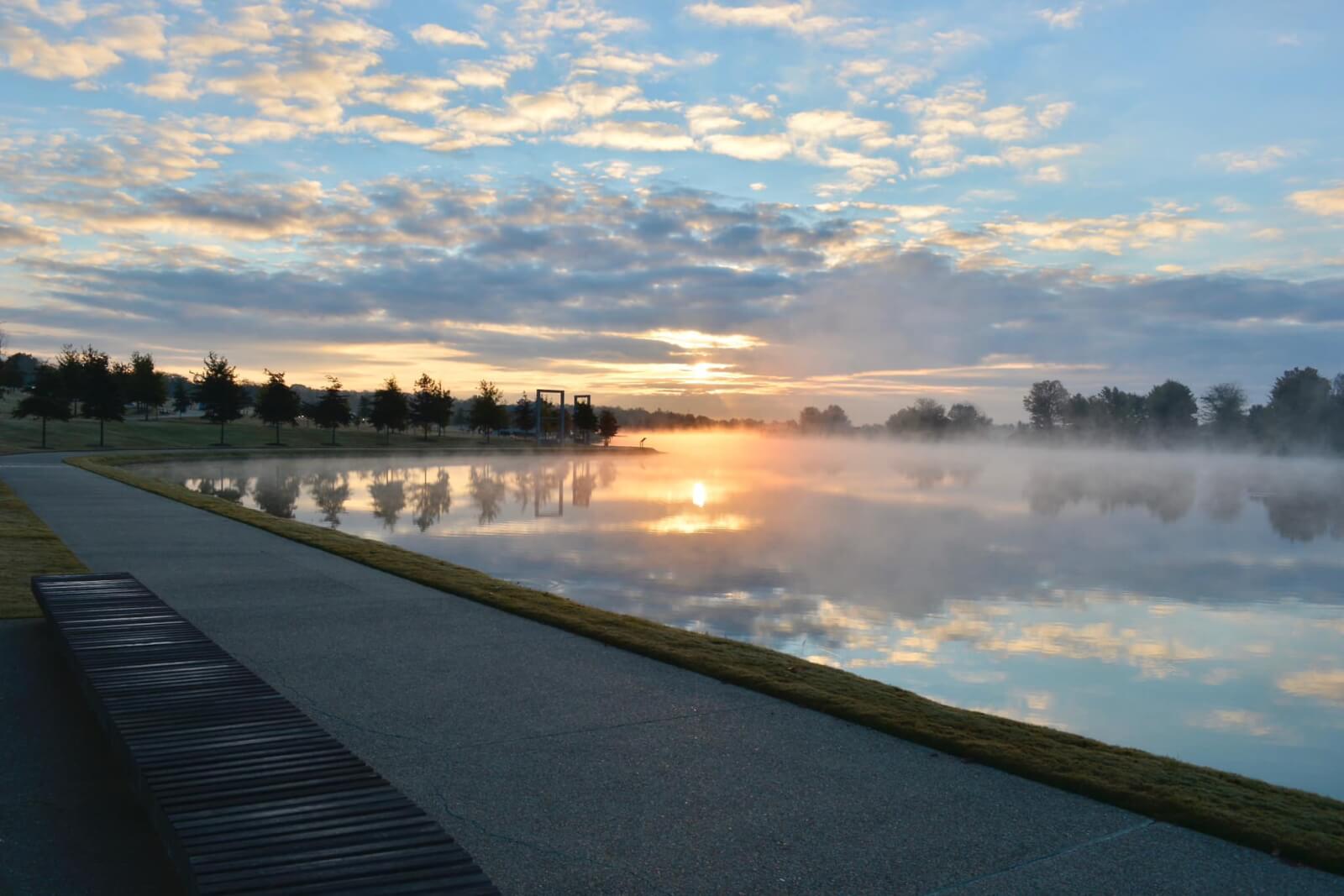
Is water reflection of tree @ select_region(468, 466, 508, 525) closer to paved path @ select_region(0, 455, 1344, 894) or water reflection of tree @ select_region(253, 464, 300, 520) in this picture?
water reflection of tree @ select_region(253, 464, 300, 520)

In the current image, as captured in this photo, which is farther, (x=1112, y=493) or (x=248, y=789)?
(x=1112, y=493)

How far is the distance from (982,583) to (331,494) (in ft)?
67.2

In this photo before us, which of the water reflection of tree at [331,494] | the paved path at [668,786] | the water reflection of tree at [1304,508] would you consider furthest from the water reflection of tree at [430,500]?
the water reflection of tree at [1304,508]

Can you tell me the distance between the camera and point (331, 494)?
29094mm

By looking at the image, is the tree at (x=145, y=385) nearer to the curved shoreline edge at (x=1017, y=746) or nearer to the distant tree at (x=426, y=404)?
the distant tree at (x=426, y=404)

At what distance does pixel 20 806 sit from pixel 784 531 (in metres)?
18.6

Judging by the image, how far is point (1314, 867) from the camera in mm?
4520

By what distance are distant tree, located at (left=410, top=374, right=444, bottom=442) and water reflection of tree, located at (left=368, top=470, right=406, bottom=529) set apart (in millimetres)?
45274

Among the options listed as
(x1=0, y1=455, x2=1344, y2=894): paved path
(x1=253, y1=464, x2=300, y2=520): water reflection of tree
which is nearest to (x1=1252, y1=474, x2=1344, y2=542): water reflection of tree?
(x1=0, y1=455, x2=1344, y2=894): paved path

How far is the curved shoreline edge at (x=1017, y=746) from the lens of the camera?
16.3 feet

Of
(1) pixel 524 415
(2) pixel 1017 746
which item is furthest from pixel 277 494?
(1) pixel 524 415

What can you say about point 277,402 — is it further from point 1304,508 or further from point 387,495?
point 1304,508

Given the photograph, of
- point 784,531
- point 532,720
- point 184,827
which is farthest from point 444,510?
point 184,827

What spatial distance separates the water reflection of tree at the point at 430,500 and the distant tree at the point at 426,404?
46694 millimetres
